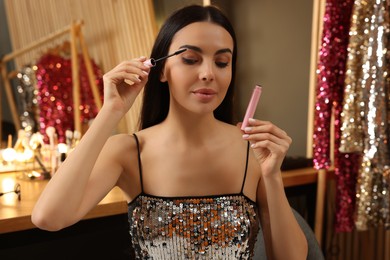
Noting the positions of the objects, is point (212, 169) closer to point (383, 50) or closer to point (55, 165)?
point (383, 50)

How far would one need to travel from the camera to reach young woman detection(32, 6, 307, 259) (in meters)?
0.90

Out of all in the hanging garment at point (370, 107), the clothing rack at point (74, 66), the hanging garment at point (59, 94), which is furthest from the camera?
the hanging garment at point (59, 94)

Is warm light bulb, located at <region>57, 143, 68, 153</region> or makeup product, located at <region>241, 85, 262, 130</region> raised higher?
makeup product, located at <region>241, 85, 262, 130</region>

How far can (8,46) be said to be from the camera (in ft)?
5.56

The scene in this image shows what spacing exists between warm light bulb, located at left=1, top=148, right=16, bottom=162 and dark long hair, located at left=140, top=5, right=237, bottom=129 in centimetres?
89

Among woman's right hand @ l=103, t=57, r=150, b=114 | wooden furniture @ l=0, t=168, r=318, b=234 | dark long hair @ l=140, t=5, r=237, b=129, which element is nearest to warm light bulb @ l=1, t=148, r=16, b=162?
wooden furniture @ l=0, t=168, r=318, b=234

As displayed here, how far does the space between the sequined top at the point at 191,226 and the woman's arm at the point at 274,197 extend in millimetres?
63

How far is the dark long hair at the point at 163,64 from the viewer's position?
37.9 inches

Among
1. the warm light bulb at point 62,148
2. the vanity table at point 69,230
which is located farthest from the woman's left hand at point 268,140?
the warm light bulb at point 62,148

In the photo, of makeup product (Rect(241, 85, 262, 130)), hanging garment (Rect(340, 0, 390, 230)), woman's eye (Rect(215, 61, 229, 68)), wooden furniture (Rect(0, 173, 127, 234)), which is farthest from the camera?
hanging garment (Rect(340, 0, 390, 230))

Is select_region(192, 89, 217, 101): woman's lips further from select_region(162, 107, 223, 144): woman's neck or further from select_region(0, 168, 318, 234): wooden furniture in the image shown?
select_region(0, 168, 318, 234): wooden furniture

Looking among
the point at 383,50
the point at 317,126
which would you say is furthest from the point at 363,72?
the point at 317,126

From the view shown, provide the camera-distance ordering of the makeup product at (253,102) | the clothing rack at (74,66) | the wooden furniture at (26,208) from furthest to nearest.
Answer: the clothing rack at (74,66), the wooden furniture at (26,208), the makeup product at (253,102)

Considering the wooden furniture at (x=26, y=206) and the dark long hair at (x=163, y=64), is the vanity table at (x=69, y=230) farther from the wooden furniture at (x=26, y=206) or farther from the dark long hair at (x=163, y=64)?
the dark long hair at (x=163, y=64)
